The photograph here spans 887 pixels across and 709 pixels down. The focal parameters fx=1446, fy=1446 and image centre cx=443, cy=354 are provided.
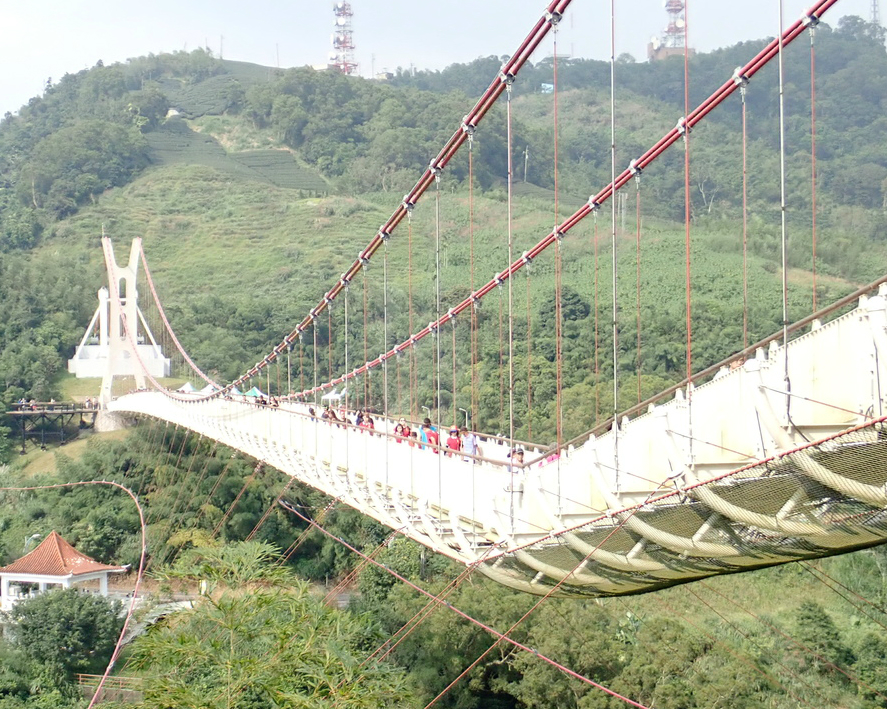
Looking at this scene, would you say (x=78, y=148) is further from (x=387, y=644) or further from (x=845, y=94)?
(x=387, y=644)

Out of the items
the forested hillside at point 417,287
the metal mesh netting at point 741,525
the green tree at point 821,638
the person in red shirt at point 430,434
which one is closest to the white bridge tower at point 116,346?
the forested hillside at point 417,287

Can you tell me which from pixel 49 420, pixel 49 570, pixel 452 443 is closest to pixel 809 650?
pixel 452 443

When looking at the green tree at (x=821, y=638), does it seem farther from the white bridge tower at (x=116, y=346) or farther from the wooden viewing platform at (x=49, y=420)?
the wooden viewing platform at (x=49, y=420)

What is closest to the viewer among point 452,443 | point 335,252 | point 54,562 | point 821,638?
point 452,443

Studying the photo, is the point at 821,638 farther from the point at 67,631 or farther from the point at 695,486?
the point at 695,486

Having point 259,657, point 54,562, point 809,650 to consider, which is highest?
point 259,657

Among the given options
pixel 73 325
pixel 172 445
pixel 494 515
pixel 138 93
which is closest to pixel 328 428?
pixel 494 515
